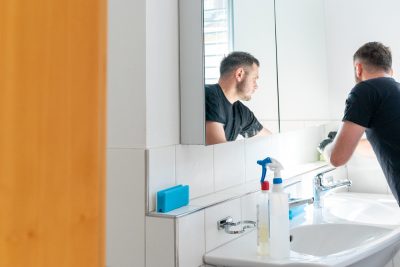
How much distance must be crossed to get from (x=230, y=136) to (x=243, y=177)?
26 cm

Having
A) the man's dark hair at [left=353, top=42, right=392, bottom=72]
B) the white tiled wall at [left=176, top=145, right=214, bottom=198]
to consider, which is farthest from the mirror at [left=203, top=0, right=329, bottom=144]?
the man's dark hair at [left=353, top=42, right=392, bottom=72]

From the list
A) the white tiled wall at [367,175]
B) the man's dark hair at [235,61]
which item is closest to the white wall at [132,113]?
the man's dark hair at [235,61]

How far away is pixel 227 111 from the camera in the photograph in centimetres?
121

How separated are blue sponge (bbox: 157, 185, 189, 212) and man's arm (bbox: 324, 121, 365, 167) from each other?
71cm

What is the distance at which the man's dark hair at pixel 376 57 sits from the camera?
1551mm

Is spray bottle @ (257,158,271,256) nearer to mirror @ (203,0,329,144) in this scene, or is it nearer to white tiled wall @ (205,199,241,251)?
white tiled wall @ (205,199,241,251)

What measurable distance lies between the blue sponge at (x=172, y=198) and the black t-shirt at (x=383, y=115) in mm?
730

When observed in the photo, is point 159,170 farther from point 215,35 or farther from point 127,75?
point 215,35

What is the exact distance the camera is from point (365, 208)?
1714 mm
